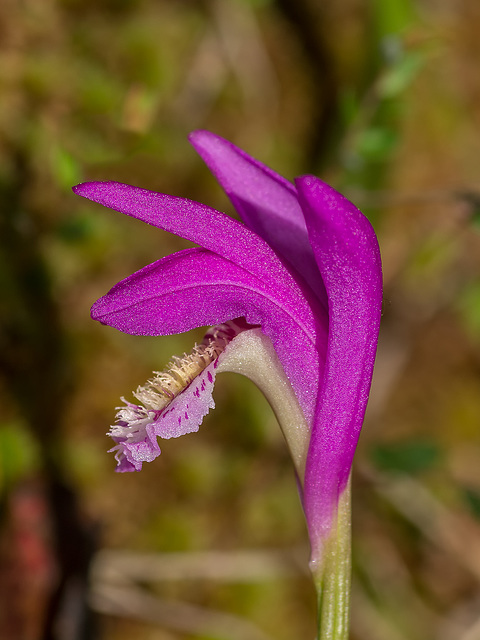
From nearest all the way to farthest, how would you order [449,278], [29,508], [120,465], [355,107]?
1. [120,465]
2. [355,107]
3. [29,508]
4. [449,278]

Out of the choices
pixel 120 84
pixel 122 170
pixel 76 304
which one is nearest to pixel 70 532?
pixel 76 304

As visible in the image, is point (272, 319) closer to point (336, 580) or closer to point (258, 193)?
point (258, 193)

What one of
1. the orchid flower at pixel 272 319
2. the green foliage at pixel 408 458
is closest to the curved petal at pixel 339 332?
the orchid flower at pixel 272 319

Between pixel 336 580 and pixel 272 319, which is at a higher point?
pixel 272 319

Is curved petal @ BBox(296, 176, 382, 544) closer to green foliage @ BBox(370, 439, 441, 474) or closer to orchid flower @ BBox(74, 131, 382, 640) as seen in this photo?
orchid flower @ BBox(74, 131, 382, 640)

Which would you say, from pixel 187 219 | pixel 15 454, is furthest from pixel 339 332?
pixel 15 454

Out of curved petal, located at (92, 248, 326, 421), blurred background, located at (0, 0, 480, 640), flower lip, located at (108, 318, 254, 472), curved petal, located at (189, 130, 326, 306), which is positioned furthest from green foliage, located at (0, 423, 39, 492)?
curved petal, located at (189, 130, 326, 306)

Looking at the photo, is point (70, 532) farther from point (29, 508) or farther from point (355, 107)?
point (355, 107)
